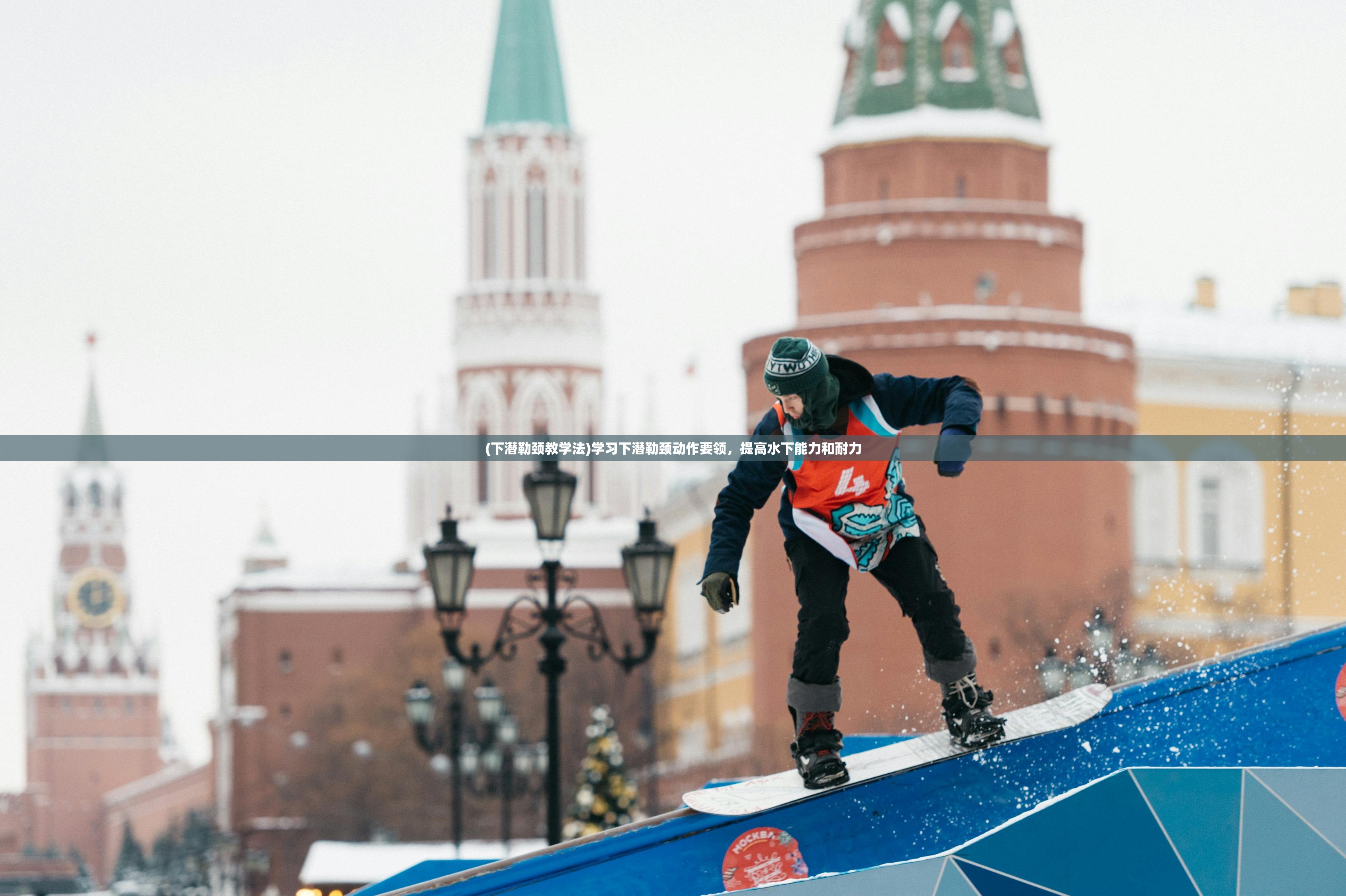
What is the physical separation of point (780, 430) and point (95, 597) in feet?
427

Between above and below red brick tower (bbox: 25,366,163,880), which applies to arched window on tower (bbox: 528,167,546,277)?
above

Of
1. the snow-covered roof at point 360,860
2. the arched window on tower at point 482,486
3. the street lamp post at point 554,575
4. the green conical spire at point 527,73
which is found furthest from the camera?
the green conical spire at point 527,73

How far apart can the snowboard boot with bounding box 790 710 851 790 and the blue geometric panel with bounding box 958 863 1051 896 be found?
1.05 ft

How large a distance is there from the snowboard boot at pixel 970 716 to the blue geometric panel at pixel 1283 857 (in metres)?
0.49

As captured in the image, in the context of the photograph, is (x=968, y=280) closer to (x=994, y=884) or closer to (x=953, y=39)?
(x=953, y=39)

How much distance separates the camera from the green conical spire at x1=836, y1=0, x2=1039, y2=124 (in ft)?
136

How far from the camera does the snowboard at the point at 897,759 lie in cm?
439

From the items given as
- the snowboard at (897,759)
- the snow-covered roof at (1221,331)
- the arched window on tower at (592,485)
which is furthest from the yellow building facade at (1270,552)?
the arched window on tower at (592,485)

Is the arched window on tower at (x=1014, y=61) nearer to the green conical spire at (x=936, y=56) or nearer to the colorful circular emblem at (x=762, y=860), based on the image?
the green conical spire at (x=936, y=56)

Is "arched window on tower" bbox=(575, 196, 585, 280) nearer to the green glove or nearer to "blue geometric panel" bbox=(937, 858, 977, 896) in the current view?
the green glove

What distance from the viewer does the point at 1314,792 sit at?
4316 mm

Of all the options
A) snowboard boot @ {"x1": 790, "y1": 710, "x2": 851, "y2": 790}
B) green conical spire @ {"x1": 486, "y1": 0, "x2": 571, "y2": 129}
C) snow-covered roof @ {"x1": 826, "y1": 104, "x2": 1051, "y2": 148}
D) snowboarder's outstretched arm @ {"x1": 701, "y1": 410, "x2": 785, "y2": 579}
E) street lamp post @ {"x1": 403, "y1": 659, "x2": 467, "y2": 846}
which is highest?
green conical spire @ {"x1": 486, "y1": 0, "x2": 571, "y2": 129}

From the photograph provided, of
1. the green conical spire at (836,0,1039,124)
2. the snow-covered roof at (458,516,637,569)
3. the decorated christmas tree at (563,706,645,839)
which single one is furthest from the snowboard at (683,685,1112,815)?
the snow-covered roof at (458,516,637,569)

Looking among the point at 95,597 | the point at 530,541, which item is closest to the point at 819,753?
the point at 530,541
